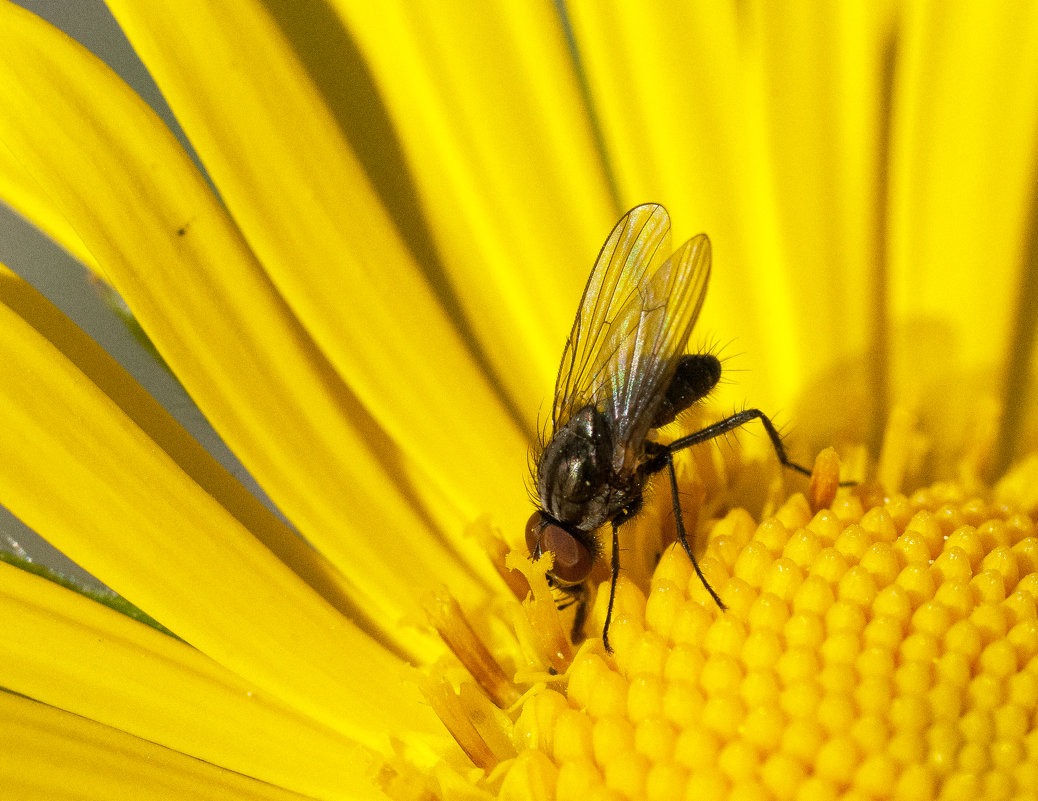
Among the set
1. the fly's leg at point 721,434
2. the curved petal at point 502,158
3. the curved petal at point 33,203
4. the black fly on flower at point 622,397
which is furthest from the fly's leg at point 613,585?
the curved petal at point 33,203

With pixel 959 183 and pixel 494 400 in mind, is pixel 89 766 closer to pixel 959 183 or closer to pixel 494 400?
pixel 494 400

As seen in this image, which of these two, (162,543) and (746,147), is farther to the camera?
(746,147)

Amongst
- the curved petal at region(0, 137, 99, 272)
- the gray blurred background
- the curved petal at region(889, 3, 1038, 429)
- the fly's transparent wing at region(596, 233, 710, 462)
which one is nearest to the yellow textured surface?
the fly's transparent wing at region(596, 233, 710, 462)

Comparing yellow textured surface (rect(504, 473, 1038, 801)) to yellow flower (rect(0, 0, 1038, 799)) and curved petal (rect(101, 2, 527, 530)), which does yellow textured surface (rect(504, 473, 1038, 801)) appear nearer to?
yellow flower (rect(0, 0, 1038, 799))

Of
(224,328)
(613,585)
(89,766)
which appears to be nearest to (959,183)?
(613,585)

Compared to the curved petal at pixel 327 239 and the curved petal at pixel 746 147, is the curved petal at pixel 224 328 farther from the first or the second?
the curved petal at pixel 746 147

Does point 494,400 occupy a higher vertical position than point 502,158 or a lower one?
lower

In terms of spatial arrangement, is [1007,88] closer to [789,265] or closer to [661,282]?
[789,265]

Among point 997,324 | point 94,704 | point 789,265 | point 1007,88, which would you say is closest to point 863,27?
point 1007,88
